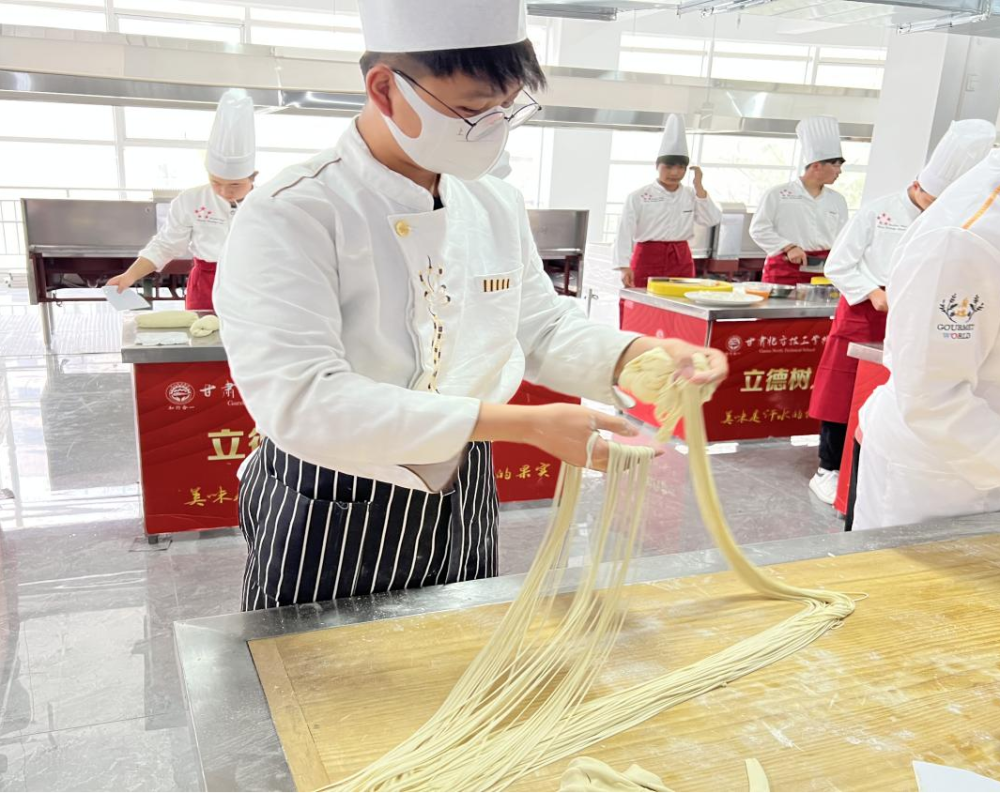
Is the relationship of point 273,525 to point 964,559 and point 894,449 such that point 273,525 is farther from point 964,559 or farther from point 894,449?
point 894,449

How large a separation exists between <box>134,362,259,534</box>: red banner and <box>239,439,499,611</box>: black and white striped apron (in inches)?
64.7

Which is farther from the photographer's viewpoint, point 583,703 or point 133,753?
point 133,753

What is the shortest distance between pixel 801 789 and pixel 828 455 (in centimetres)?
303

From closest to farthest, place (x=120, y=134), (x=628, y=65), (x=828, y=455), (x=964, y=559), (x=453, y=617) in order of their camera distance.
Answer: (x=453, y=617) < (x=964, y=559) < (x=828, y=455) < (x=120, y=134) < (x=628, y=65)

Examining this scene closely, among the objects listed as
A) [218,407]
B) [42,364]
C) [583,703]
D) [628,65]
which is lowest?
[42,364]

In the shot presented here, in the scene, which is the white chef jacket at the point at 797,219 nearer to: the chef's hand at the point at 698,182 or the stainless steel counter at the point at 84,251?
the chef's hand at the point at 698,182

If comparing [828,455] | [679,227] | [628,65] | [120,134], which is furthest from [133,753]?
[628,65]

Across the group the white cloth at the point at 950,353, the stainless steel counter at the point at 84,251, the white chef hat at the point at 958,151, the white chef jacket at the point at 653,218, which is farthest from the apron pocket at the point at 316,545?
the stainless steel counter at the point at 84,251

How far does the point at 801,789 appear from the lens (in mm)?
808

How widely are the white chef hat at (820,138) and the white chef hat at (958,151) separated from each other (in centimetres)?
177

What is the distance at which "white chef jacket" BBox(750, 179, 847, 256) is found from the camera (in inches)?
204

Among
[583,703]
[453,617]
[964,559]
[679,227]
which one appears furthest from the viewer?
[679,227]

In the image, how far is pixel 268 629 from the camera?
3.29ft

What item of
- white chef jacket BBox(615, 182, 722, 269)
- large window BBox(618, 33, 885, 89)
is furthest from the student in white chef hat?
large window BBox(618, 33, 885, 89)
